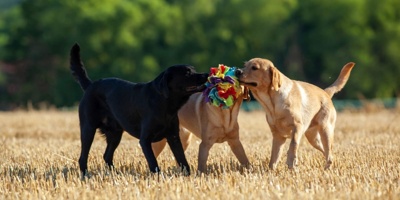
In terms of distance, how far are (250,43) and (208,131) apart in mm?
41802

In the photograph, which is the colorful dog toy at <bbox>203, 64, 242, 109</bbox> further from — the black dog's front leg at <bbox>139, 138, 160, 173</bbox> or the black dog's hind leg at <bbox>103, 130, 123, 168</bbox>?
the black dog's hind leg at <bbox>103, 130, 123, 168</bbox>

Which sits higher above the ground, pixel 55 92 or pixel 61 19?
pixel 61 19

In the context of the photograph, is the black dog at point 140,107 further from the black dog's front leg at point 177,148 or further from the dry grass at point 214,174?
the dry grass at point 214,174

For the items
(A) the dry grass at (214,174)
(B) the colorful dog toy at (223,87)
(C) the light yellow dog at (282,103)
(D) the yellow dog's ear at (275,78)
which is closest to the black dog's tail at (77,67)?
(A) the dry grass at (214,174)

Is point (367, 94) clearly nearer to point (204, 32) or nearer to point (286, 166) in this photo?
point (204, 32)

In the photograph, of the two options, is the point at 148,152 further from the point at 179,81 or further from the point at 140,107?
the point at 179,81

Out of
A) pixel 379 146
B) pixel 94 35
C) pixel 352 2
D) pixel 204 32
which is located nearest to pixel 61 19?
pixel 94 35

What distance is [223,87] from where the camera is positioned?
8953mm

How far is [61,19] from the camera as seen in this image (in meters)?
54.8

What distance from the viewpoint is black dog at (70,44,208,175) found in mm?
8789

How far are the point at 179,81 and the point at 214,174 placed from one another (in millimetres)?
1140

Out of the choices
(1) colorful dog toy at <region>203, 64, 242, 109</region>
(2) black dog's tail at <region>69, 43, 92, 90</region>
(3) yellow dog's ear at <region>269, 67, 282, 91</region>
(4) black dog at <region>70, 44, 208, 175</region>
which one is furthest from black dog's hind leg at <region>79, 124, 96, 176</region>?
(3) yellow dog's ear at <region>269, 67, 282, 91</region>

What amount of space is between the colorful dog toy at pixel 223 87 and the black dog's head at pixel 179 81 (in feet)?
0.83

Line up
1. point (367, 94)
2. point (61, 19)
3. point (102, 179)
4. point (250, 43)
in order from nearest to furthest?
point (102, 179) → point (367, 94) → point (250, 43) → point (61, 19)
